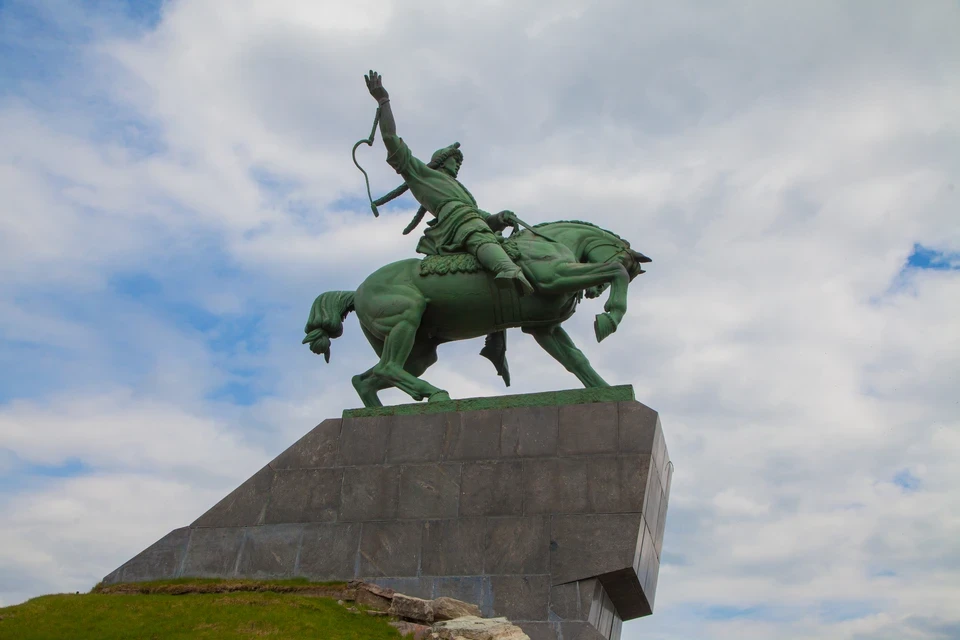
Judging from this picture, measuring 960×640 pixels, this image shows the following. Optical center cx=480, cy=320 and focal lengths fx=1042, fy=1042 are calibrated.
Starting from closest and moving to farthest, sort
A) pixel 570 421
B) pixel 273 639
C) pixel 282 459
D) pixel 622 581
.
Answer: pixel 273 639
pixel 622 581
pixel 570 421
pixel 282 459

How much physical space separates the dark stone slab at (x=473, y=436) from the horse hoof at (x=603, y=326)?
1.58 metres

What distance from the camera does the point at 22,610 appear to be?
10.5 metres

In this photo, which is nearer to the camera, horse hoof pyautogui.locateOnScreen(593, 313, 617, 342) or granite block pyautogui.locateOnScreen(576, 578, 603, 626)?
granite block pyautogui.locateOnScreen(576, 578, 603, 626)

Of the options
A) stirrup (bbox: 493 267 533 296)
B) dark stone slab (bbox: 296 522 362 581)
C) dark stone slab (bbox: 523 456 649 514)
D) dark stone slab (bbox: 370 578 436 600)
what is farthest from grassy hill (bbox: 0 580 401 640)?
stirrup (bbox: 493 267 533 296)

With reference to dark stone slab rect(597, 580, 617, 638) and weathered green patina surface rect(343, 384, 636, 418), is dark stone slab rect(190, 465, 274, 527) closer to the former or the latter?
weathered green patina surface rect(343, 384, 636, 418)

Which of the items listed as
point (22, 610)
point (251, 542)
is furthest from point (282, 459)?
point (22, 610)

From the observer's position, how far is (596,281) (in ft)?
42.9

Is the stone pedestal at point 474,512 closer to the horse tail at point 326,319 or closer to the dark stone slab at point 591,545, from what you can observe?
the dark stone slab at point 591,545

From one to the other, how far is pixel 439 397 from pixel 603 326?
2219 mm

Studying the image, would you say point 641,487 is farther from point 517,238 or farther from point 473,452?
point 517,238

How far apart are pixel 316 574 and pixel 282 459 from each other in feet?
5.73

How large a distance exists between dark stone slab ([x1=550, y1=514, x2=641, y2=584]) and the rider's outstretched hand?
6.09 m

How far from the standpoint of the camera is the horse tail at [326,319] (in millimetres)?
14484

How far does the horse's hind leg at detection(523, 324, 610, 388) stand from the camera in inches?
530
